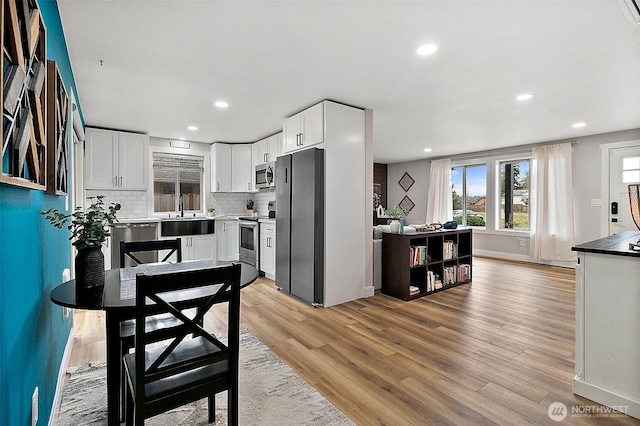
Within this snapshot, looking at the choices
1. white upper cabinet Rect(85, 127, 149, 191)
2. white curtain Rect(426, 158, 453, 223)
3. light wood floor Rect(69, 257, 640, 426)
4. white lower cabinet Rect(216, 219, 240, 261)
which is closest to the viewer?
light wood floor Rect(69, 257, 640, 426)

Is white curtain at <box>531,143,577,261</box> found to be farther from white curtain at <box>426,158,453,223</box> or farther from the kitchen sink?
the kitchen sink

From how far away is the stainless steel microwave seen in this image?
5.48 metres

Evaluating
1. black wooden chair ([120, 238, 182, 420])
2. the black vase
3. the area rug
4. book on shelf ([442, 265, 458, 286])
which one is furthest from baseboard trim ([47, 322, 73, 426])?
book on shelf ([442, 265, 458, 286])

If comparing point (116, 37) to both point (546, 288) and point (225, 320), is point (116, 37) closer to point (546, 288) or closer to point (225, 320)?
point (225, 320)

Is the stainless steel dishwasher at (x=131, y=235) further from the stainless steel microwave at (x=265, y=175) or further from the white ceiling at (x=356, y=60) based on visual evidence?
the stainless steel microwave at (x=265, y=175)

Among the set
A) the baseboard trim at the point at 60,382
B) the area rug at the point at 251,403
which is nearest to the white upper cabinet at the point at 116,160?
the baseboard trim at the point at 60,382

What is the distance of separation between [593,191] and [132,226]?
8.00m

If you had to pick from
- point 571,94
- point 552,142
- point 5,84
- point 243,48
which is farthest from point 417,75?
point 552,142

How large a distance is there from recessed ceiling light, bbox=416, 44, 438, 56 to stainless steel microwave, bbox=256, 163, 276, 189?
336 centimetres

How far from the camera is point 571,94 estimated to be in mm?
3545

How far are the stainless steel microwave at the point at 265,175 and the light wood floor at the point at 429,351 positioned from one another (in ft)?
6.57

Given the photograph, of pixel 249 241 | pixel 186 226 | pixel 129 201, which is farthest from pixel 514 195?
pixel 129 201

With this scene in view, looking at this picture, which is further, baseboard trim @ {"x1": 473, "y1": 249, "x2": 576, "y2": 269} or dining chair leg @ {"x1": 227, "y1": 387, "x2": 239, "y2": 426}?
baseboard trim @ {"x1": 473, "y1": 249, "x2": 576, "y2": 269}

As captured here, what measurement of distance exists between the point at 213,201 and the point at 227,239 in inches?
35.0
